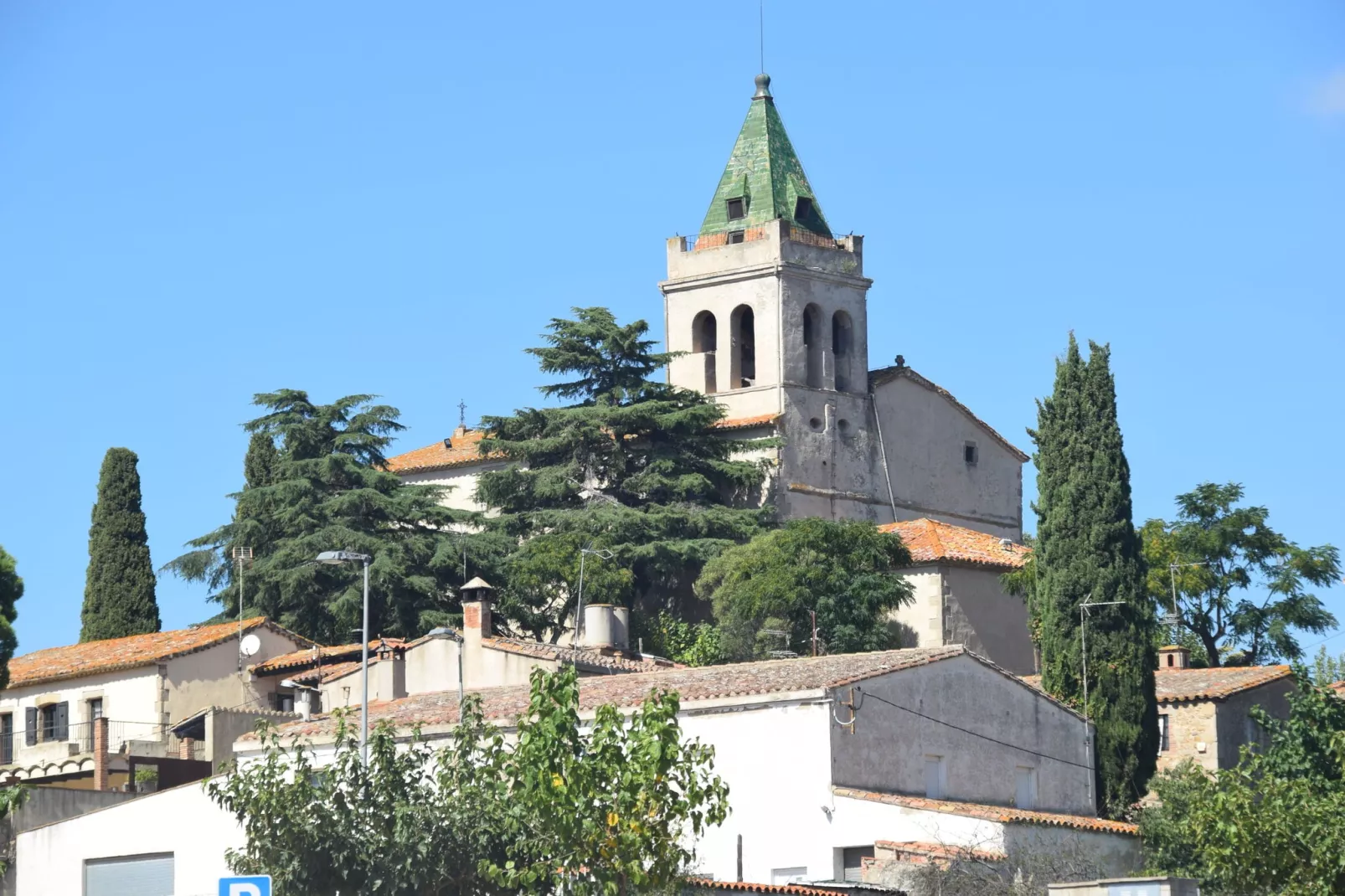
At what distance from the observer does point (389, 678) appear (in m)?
53.9

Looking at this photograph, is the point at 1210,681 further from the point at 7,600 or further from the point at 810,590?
the point at 7,600

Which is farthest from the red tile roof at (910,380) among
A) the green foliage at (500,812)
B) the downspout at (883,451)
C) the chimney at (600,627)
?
the green foliage at (500,812)

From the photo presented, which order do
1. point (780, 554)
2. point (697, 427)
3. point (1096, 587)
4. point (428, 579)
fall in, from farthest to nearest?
point (697, 427) < point (428, 579) < point (780, 554) < point (1096, 587)

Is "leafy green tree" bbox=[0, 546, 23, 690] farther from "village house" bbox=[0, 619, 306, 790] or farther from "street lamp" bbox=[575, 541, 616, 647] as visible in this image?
"street lamp" bbox=[575, 541, 616, 647]

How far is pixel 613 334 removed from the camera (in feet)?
251

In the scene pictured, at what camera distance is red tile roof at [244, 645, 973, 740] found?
43906mm

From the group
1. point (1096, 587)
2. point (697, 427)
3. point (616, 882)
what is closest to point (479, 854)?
point (616, 882)

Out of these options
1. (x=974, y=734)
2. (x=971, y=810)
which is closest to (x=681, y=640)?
(x=974, y=734)

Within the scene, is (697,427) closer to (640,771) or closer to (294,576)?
(294,576)

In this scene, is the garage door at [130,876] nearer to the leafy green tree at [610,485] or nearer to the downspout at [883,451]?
the leafy green tree at [610,485]

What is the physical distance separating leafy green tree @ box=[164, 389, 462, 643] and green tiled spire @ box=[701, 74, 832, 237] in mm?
11764

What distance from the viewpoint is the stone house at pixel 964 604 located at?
221 feet

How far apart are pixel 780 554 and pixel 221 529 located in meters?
19.4

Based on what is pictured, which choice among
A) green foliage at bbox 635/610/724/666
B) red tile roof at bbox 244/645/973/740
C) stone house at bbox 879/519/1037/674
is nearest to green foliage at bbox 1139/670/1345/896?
red tile roof at bbox 244/645/973/740
